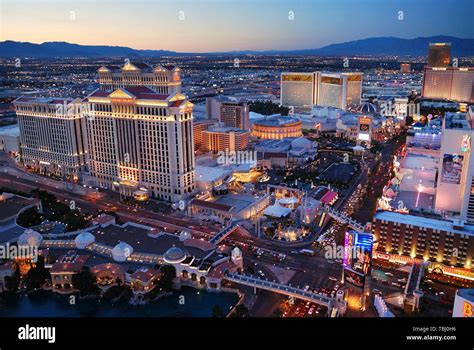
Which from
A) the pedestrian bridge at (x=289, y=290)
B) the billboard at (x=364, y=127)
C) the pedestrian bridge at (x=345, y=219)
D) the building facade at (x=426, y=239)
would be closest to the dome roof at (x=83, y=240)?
the pedestrian bridge at (x=289, y=290)

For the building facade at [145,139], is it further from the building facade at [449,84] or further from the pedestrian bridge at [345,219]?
the building facade at [449,84]

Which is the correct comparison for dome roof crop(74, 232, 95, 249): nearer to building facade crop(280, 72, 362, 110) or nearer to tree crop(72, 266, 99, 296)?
tree crop(72, 266, 99, 296)

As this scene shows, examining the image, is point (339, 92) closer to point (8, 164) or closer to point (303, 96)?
point (303, 96)

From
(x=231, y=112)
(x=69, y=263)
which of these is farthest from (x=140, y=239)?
(x=231, y=112)

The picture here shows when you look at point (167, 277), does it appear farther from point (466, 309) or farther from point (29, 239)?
point (466, 309)

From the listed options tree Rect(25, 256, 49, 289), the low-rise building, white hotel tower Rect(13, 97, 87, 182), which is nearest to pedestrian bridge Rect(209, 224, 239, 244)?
the low-rise building

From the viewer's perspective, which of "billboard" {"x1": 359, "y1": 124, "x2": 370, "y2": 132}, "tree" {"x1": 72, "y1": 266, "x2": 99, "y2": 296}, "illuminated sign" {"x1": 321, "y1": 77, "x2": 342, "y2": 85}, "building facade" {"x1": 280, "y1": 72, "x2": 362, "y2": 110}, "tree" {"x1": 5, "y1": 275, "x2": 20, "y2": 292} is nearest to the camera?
"tree" {"x1": 72, "y1": 266, "x2": 99, "y2": 296}

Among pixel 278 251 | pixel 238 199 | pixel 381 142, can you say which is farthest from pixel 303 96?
pixel 278 251
